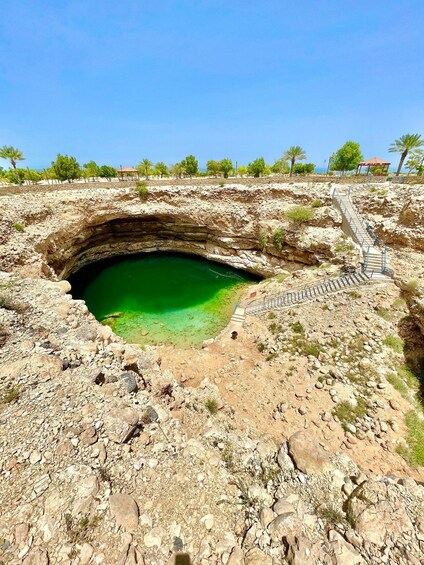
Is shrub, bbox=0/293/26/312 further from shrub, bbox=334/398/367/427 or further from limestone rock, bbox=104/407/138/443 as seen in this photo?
shrub, bbox=334/398/367/427

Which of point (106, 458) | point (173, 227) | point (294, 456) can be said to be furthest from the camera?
point (173, 227)

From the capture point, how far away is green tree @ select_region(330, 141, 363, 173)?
42.3 metres

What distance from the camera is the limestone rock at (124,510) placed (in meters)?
4.74

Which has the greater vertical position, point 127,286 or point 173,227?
point 173,227

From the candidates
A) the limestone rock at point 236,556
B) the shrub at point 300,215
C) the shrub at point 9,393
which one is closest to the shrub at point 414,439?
the limestone rock at point 236,556

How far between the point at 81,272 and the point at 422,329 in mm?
32959

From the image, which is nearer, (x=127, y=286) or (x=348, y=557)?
(x=348, y=557)

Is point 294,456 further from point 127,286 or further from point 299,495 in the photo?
point 127,286

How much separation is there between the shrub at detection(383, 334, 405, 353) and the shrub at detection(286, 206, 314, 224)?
1459cm

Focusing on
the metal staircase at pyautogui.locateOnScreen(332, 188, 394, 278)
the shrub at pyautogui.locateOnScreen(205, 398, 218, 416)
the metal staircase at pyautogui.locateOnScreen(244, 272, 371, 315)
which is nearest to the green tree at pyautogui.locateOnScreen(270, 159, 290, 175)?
the metal staircase at pyautogui.locateOnScreen(332, 188, 394, 278)

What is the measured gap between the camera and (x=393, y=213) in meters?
21.7

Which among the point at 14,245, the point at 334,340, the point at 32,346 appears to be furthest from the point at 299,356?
the point at 14,245

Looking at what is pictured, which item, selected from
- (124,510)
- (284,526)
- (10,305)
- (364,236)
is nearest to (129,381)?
(124,510)

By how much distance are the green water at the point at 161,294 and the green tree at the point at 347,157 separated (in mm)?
32895
